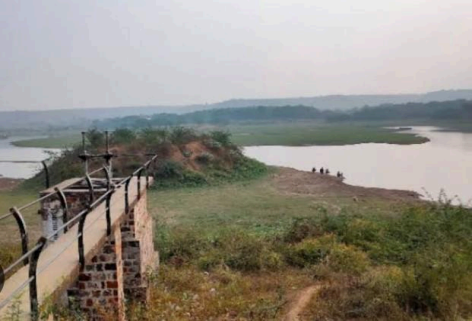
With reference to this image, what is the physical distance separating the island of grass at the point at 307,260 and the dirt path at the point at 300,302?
18mm

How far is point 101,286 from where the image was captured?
5.73 m

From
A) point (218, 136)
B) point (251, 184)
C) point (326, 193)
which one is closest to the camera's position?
point (326, 193)

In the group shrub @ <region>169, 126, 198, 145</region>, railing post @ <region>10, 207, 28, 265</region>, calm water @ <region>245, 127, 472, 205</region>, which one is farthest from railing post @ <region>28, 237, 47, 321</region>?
shrub @ <region>169, 126, 198, 145</region>

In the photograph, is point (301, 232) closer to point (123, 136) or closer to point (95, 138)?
point (123, 136)

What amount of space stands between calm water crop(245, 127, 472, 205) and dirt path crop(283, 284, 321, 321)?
11796 millimetres

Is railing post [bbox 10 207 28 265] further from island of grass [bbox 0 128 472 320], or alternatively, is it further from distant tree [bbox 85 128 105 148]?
distant tree [bbox 85 128 105 148]

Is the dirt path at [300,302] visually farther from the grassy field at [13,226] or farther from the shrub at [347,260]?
the grassy field at [13,226]

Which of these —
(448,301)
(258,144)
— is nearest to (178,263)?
(448,301)

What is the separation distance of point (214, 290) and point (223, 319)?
1.45 m

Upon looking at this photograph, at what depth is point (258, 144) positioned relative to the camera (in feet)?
192

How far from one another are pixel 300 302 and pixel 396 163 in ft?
93.5

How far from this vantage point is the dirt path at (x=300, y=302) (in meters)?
7.88

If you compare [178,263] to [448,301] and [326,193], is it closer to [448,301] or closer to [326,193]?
[448,301]

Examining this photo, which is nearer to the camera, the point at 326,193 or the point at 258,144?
the point at 326,193
